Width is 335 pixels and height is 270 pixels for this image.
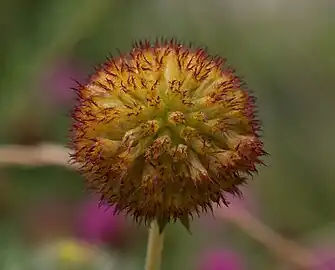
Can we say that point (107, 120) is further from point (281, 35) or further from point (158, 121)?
point (281, 35)

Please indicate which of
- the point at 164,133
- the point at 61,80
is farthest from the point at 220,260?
the point at 164,133

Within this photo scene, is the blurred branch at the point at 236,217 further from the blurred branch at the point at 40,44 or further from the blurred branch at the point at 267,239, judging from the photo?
the blurred branch at the point at 40,44

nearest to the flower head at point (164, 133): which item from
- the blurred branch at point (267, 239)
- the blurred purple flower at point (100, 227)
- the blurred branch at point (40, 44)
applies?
the blurred branch at point (267, 239)

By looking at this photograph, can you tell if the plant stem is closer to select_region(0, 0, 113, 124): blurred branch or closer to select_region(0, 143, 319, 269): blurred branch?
select_region(0, 143, 319, 269): blurred branch

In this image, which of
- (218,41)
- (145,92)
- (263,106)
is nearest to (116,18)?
(218,41)

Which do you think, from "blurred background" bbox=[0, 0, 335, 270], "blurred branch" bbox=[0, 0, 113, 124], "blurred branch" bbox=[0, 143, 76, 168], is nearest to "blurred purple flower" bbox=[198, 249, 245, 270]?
"blurred background" bbox=[0, 0, 335, 270]
